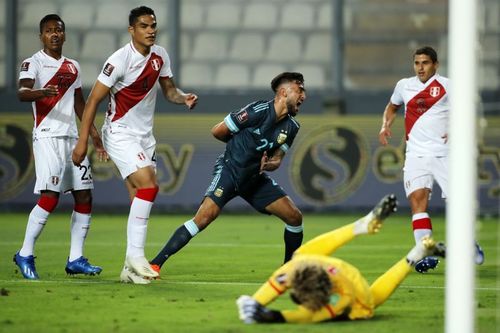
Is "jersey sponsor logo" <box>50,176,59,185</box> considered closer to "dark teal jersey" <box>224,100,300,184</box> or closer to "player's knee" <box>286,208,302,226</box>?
"dark teal jersey" <box>224,100,300,184</box>

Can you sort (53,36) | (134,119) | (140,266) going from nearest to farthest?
(140,266) → (134,119) → (53,36)

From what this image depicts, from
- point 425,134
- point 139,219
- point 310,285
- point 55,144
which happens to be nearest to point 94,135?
point 55,144

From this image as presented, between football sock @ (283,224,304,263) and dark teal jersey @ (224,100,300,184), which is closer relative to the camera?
dark teal jersey @ (224,100,300,184)

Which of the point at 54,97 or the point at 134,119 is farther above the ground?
the point at 54,97

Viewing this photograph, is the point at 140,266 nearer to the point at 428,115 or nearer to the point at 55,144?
the point at 55,144

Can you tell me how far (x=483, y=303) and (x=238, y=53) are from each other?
45.4 ft

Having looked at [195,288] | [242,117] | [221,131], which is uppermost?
[242,117]

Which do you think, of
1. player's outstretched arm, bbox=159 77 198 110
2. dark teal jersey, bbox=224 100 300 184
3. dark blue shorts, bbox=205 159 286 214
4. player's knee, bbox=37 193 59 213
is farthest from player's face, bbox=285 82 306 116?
player's knee, bbox=37 193 59 213

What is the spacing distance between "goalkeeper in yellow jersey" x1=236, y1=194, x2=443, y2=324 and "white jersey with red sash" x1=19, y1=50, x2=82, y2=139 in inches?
137

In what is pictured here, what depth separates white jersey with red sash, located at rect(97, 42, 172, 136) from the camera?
31.0 ft

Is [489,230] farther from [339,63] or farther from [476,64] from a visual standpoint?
[476,64]

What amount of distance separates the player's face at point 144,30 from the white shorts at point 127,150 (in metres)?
0.75

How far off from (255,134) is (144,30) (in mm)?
Result: 1233

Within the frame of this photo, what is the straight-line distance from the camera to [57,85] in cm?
995
